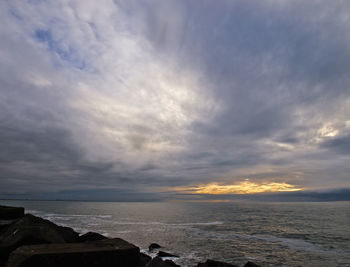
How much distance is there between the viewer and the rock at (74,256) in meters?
7.54

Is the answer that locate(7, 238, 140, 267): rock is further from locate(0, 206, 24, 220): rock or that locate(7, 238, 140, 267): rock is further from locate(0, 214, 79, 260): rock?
locate(0, 206, 24, 220): rock

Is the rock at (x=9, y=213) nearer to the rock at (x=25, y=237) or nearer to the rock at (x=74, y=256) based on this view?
the rock at (x=25, y=237)

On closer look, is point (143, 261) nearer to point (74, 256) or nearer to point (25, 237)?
point (74, 256)

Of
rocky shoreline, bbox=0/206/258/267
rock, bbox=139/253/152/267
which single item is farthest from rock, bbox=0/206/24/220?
rock, bbox=139/253/152/267

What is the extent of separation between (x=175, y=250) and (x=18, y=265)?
16.9m

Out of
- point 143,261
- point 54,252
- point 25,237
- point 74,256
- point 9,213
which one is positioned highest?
point 9,213

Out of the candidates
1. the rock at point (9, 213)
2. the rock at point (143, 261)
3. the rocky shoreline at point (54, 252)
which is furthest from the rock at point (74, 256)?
the rock at point (9, 213)

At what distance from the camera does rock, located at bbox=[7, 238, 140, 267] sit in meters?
7.54

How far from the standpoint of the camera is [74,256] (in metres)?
8.08

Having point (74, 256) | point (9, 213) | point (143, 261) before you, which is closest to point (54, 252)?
point (74, 256)

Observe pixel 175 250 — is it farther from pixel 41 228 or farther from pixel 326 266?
pixel 41 228

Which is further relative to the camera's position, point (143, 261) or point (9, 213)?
point (9, 213)

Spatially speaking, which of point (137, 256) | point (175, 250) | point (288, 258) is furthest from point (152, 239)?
point (137, 256)

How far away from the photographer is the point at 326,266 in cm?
1706
